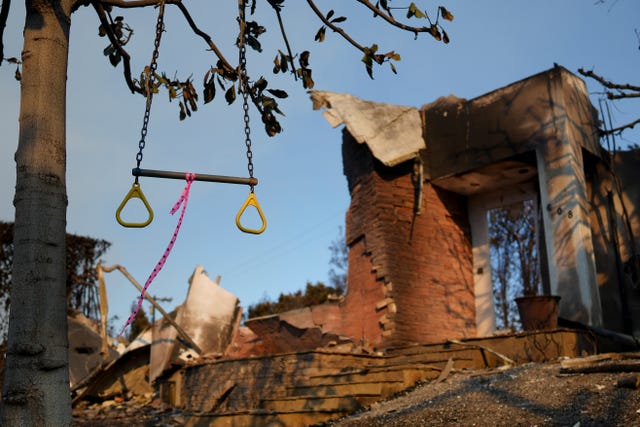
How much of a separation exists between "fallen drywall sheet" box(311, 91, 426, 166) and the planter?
3.31 m

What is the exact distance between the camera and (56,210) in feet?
10.5

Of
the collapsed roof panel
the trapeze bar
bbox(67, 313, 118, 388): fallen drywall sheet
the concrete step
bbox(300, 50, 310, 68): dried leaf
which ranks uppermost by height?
the collapsed roof panel

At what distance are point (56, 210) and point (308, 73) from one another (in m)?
2.00

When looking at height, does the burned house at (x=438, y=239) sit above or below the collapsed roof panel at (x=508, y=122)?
below

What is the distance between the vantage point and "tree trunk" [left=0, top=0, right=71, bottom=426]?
298 cm

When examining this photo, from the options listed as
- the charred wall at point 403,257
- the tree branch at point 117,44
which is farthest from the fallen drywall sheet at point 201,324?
the tree branch at point 117,44

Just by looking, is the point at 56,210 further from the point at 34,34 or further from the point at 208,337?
the point at 208,337

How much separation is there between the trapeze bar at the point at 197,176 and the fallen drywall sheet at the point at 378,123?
679 cm

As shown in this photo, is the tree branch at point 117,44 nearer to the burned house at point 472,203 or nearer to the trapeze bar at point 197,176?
the trapeze bar at point 197,176

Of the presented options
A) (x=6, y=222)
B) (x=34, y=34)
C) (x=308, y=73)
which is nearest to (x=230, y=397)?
(x=308, y=73)

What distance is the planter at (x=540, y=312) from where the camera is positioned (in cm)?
831

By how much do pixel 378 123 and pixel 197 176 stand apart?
7.46m

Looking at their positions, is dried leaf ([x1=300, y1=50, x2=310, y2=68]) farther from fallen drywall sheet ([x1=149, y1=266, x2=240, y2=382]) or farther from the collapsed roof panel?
fallen drywall sheet ([x1=149, y1=266, x2=240, y2=382])

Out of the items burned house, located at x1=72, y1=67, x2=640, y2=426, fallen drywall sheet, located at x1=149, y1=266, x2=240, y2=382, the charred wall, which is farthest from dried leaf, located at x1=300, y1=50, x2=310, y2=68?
fallen drywall sheet, located at x1=149, y1=266, x2=240, y2=382
